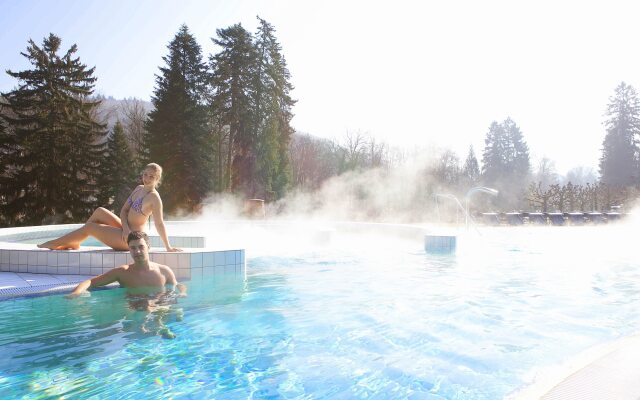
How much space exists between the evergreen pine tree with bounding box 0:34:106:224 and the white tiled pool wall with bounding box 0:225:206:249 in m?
7.55

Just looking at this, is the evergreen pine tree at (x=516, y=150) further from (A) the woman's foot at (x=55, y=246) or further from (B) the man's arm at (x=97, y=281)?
(B) the man's arm at (x=97, y=281)

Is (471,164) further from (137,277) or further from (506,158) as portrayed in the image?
(137,277)

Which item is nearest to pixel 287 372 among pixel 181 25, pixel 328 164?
pixel 181 25

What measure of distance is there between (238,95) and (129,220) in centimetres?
1607

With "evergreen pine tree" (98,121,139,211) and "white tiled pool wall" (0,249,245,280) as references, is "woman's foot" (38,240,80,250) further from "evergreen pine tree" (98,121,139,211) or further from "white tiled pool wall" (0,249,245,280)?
"evergreen pine tree" (98,121,139,211)

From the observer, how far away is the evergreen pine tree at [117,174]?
62.1 feet

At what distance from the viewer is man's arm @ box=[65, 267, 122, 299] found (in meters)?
4.16

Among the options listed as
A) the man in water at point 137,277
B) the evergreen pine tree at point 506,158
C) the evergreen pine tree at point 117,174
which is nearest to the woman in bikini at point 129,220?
the man in water at point 137,277

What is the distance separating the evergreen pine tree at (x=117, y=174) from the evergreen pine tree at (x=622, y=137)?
1328 inches

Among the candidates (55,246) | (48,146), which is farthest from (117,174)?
(55,246)

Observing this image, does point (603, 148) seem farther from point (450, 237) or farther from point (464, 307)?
point (464, 307)

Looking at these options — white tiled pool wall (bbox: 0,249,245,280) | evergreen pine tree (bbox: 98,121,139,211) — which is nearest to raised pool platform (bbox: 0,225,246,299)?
white tiled pool wall (bbox: 0,249,245,280)

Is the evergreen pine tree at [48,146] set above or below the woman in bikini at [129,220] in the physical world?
above

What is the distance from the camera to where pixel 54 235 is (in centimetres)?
986
